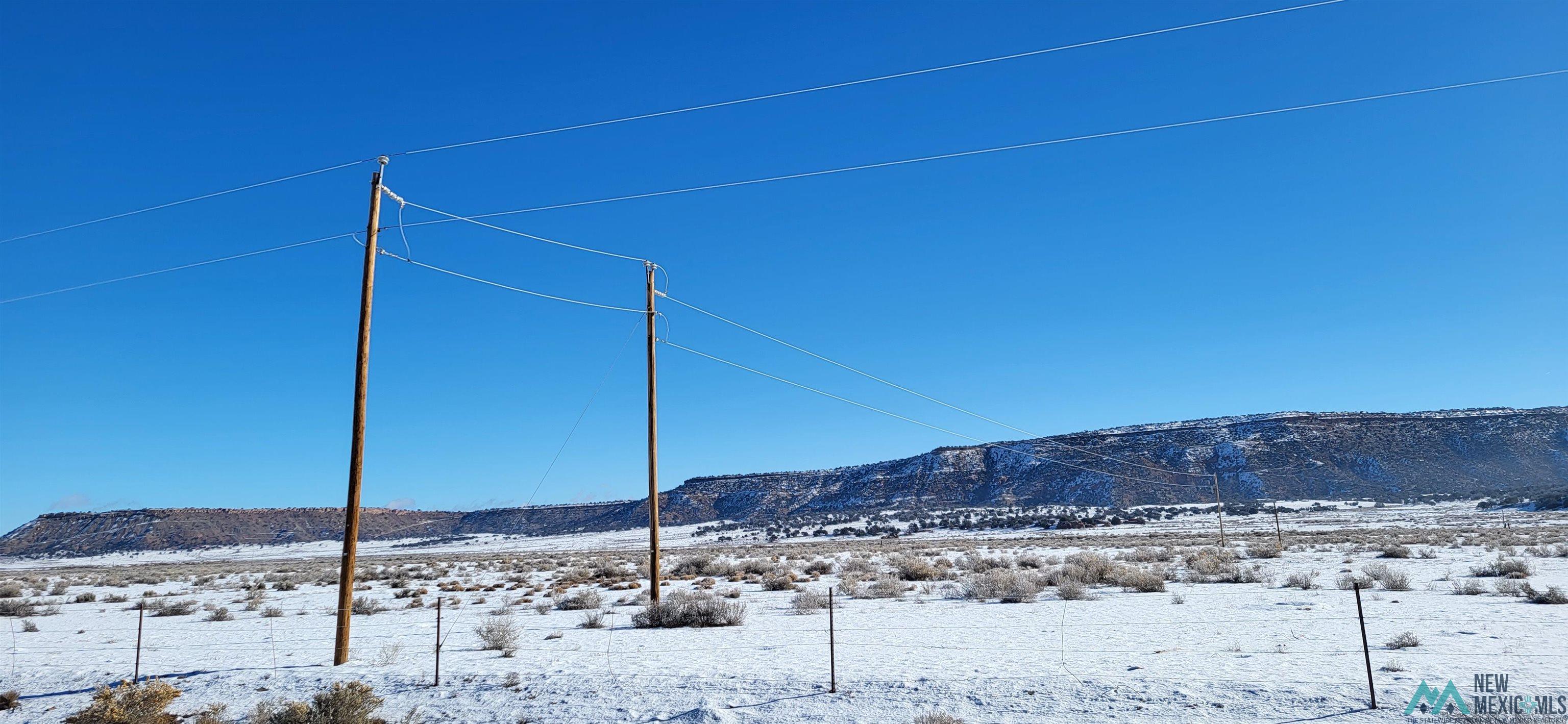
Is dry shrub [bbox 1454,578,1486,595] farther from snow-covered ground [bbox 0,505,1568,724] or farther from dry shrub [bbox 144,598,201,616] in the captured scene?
dry shrub [bbox 144,598,201,616]

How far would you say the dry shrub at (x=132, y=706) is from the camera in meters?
10.2

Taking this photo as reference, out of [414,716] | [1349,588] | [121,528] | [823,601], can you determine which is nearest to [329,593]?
[823,601]

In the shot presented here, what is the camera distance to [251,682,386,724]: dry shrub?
980 centimetres

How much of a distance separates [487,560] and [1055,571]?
39615 millimetres

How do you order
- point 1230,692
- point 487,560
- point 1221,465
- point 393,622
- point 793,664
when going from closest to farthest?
point 1230,692 < point 793,664 < point 393,622 < point 487,560 < point 1221,465

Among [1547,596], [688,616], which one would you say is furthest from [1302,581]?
[688,616]

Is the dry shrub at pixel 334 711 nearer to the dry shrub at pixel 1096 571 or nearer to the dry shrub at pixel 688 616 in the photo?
the dry shrub at pixel 688 616

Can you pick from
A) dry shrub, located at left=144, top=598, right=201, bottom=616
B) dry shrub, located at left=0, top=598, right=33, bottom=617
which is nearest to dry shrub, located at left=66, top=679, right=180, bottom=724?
dry shrub, located at left=144, top=598, right=201, bottom=616

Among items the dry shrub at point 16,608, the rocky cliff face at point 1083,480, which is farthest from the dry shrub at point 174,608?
the rocky cliff face at point 1083,480

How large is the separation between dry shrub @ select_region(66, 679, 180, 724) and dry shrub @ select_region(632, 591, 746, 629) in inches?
338

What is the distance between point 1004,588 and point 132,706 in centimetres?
1835

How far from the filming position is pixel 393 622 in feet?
67.2

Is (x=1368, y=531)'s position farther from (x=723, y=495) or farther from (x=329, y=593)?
(x=723, y=495)

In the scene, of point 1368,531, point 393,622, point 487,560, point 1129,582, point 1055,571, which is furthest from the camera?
point 487,560
